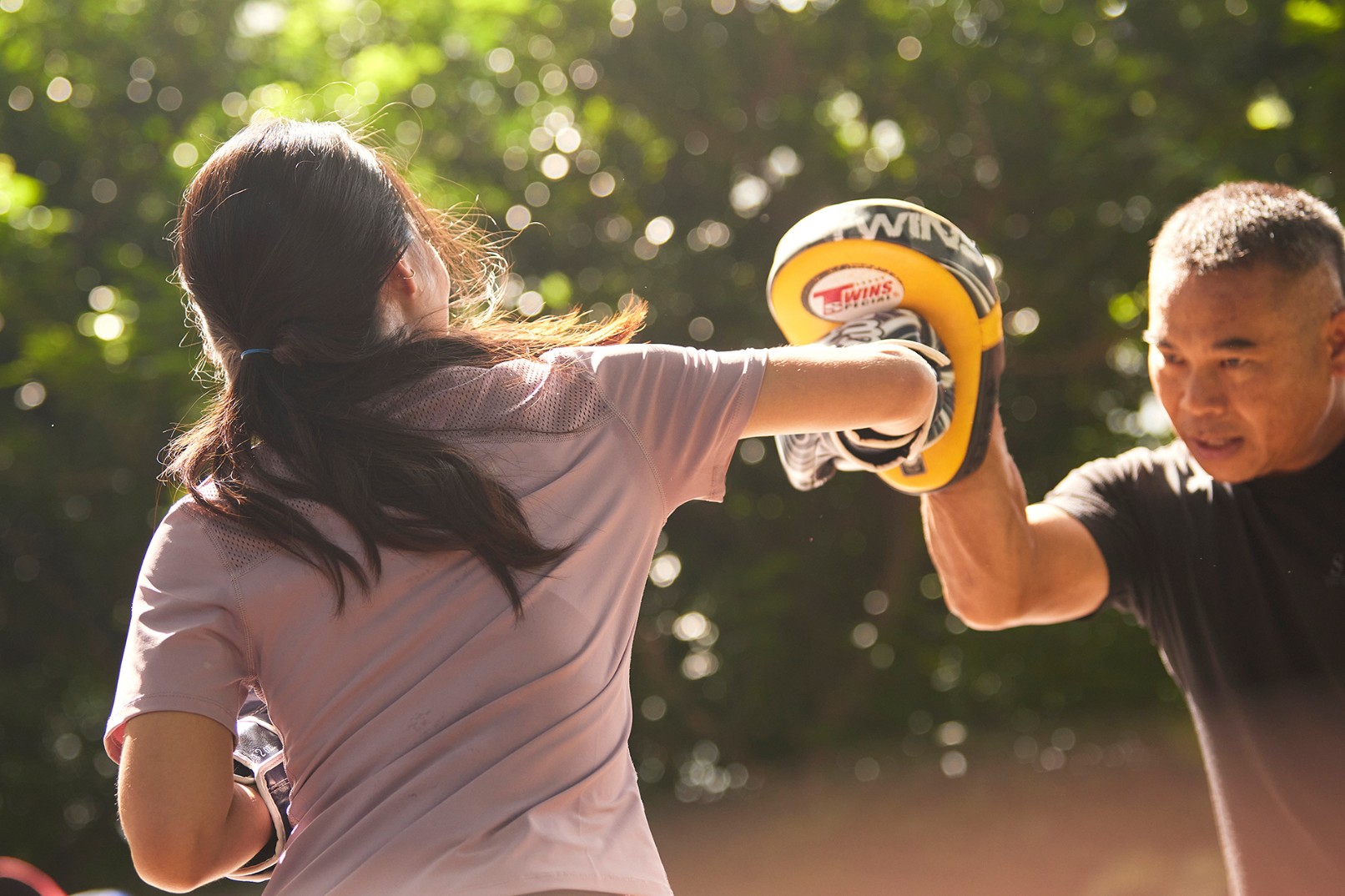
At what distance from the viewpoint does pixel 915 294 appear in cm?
213

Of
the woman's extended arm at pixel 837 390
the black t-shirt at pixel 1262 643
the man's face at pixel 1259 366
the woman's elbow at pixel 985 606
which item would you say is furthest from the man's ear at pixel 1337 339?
the woman's extended arm at pixel 837 390

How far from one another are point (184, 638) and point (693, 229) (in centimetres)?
480

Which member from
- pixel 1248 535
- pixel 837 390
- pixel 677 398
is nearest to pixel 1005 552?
pixel 1248 535

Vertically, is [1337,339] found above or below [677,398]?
above

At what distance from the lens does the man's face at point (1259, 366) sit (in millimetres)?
2061

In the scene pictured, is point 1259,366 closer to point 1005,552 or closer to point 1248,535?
point 1248,535

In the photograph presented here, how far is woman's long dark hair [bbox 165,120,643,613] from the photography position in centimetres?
130

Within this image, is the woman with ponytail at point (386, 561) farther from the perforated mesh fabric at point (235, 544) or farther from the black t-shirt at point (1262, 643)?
the black t-shirt at point (1262, 643)

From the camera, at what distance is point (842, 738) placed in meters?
6.00

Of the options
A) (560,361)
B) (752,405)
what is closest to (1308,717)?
(752,405)

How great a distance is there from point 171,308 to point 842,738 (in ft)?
12.0

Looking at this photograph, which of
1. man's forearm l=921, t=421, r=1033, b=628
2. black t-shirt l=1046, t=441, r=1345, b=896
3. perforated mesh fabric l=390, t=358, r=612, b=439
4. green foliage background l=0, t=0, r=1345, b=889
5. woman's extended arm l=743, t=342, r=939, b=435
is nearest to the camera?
perforated mesh fabric l=390, t=358, r=612, b=439

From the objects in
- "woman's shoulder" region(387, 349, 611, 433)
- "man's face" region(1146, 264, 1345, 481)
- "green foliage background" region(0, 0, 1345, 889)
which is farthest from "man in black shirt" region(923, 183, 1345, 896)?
"green foliage background" region(0, 0, 1345, 889)

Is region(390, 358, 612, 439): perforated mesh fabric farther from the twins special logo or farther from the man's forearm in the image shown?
the man's forearm
